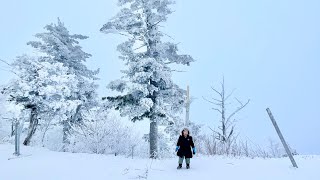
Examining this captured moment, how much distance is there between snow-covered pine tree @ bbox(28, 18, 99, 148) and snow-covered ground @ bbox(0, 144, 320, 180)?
13392 millimetres

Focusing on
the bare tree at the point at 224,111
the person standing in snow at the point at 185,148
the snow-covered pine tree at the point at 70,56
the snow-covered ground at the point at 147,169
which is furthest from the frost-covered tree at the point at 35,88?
the person standing in snow at the point at 185,148

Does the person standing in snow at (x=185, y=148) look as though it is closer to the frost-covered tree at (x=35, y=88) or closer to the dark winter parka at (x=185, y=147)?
the dark winter parka at (x=185, y=147)

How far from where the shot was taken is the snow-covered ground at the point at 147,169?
10805mm

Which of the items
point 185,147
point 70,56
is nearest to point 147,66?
point 185,147

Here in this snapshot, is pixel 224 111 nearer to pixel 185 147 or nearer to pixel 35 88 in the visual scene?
pixel 185 147

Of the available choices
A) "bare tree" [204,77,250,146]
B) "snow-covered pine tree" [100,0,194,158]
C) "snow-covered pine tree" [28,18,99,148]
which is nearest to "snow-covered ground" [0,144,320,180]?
"snow-covered pine tree" [100,0,194,158]

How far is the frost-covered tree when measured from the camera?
2081 cm

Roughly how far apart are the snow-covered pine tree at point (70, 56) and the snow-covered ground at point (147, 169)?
13392 millimetres

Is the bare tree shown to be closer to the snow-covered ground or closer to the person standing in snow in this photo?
the snow-covered ground

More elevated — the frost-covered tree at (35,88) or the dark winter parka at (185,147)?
the frost-covered tree at (35,88)

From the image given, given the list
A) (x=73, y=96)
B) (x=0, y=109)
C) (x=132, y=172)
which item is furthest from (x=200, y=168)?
(x=0, y=109)

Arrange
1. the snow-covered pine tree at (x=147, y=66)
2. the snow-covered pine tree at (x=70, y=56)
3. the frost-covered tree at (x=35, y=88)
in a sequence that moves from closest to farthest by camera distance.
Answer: the snow-covered pine tree at (x=147, y=66) < the frost-covered tree at (x=35, y=88) < the snow-covered pine tree at (x=70, y=56)

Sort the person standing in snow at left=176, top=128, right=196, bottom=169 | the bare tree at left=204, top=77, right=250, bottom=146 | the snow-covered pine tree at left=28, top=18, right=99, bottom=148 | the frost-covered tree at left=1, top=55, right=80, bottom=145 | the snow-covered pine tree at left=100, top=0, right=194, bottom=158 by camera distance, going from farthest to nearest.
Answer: the snow-covered pine tree at left=28, top=18, right=99, bottom=148
the bare tree at left=204, top=77, right=250, bottom=146
the frost-covered tree at left=1, top=55, right=80, bottom=145
the snow-covered pine tree at left=100, top=0, right=194, bottom=158
the person standing in snow at left=176, top=128, right=196, bottom=169

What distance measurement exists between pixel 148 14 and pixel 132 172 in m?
10.7
